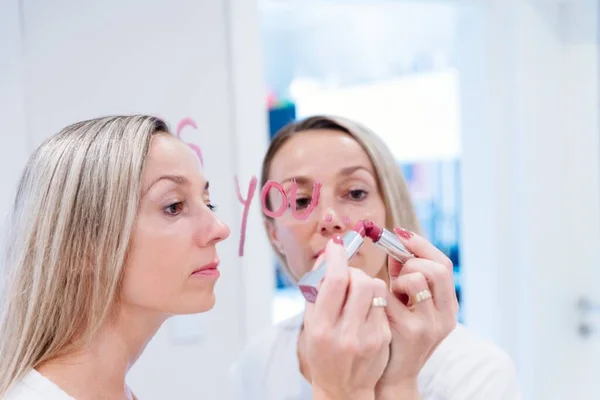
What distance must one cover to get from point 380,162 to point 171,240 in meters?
0.39

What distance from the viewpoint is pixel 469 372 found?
0.91 meters

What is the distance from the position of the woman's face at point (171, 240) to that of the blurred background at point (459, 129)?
0.91 feet

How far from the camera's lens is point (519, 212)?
173cm

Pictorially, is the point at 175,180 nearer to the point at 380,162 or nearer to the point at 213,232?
the point at 213,232

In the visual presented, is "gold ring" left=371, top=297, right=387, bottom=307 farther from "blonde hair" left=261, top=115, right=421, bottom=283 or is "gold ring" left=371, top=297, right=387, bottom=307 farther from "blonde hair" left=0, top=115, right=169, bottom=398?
"blonde hair" left=261, top=115, right=421, bottom=283

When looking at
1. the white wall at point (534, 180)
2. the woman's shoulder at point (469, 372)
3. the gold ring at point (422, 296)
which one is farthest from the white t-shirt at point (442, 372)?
the white wall at point (534, 180)

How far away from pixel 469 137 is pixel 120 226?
1.25 m

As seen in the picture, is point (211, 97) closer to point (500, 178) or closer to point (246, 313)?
point (246, 313)

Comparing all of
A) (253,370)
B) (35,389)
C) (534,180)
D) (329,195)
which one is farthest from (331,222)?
(534,180)

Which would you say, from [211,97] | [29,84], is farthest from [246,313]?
[29,84]

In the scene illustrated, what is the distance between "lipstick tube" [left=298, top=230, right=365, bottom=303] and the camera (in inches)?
27.1

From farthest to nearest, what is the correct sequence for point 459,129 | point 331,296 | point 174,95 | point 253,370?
point 459,129 < point 174,95 < point 253,370 < point 331,296

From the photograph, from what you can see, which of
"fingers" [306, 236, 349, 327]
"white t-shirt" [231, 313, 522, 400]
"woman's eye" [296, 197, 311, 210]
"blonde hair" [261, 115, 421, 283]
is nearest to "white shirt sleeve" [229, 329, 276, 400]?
"white t-shirt" [231, 313, 522, 400]

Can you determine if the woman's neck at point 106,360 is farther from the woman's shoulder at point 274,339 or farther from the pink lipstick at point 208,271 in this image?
the woman's shoulder at point 274,339
